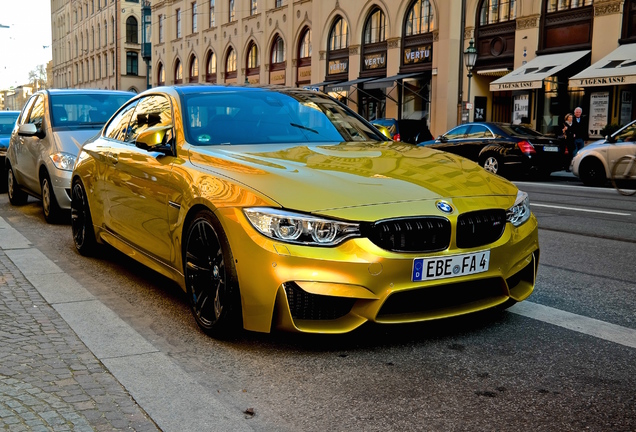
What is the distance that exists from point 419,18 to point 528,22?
6414mm

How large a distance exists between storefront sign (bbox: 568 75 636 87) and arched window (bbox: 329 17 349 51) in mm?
15792

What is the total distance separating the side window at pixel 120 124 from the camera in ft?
20.3

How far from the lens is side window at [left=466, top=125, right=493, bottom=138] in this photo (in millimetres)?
18461

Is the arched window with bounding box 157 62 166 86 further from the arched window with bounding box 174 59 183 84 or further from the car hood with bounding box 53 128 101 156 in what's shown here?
the car hood with bounding box 53 128 101 156

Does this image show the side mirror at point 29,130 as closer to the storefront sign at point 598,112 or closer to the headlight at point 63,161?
the headlight at point 63,161

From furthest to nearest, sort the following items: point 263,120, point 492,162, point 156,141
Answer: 1. point 492,162
2. point 263,120
3. point 156,141

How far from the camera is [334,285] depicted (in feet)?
12.0

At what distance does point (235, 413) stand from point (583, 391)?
5.02 ft

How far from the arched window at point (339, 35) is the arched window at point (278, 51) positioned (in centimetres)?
495

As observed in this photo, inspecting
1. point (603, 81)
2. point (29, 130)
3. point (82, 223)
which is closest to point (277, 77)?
point (603, 81)

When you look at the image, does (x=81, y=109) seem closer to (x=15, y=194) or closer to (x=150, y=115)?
(x=15, y=194)

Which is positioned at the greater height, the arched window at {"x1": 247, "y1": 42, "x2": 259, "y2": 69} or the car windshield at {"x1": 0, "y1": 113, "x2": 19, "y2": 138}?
the arched window at {"x1": 247, "y1": 42, "x2": 259, "y2": 69}

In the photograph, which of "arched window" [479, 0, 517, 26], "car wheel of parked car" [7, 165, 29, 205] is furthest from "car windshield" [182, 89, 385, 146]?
"arched window" [479, 0, 517, 26]

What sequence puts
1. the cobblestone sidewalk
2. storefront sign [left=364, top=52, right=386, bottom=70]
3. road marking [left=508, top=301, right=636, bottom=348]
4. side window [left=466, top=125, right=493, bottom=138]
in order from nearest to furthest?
the cobblestone sidewalk < road marking [left=508, top=301, right=636, bottom=348] < side window [left=466, top=125, right=493, bottom=138] < storefront sign [left=364, top=52, right=386, bottom=70]
